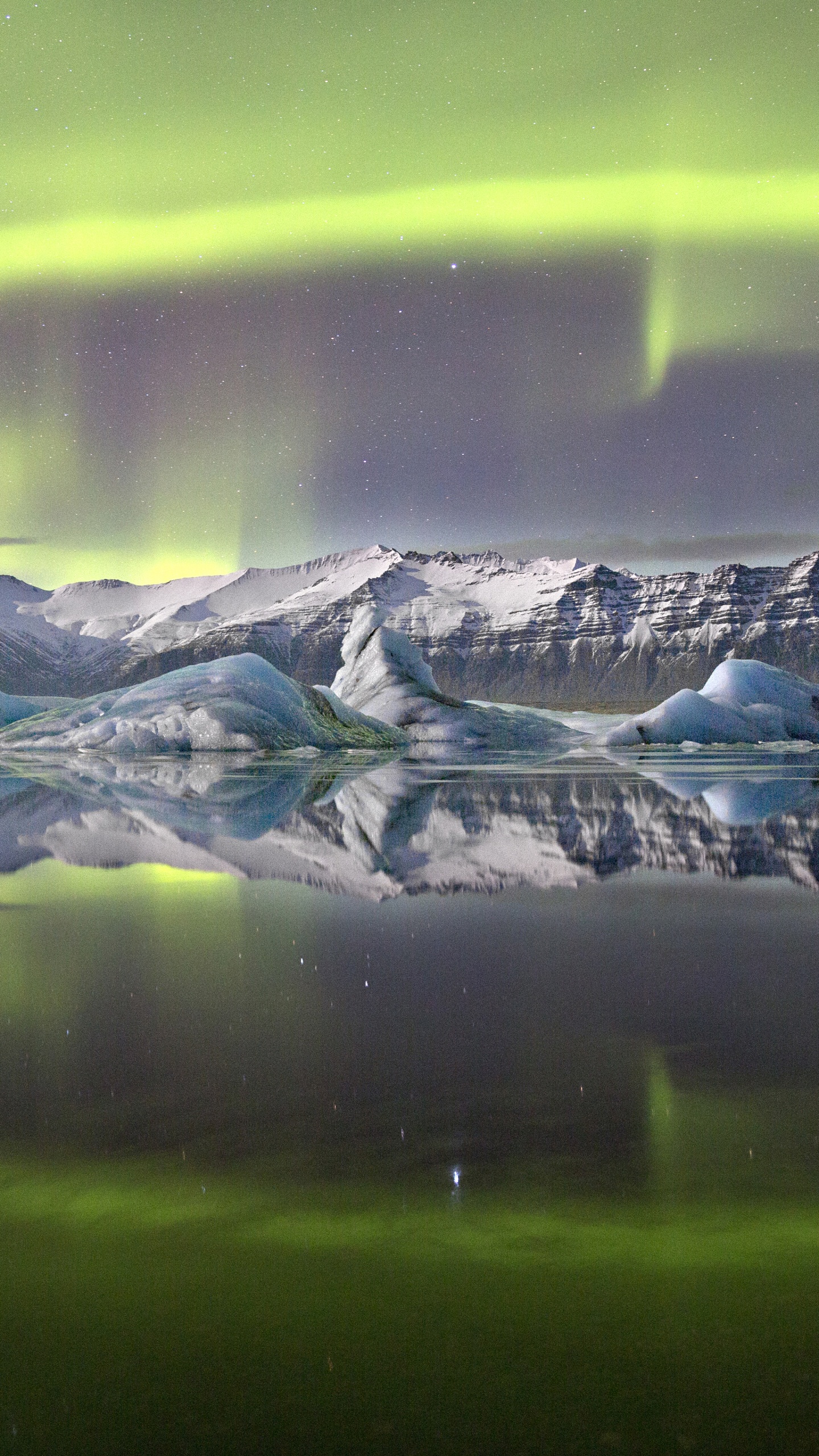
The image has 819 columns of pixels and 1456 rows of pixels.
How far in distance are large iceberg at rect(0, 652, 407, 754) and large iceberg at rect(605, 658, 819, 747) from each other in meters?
13.5

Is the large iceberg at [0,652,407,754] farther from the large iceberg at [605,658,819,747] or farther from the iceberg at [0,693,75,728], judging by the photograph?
the large iceberg at [605,658,819,747]

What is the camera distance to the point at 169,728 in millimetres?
47625

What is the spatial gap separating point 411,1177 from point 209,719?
44859mm

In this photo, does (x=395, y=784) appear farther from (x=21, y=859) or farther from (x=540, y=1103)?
(x=540, y=1103)

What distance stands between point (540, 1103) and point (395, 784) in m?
18.7

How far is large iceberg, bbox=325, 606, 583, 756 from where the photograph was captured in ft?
195

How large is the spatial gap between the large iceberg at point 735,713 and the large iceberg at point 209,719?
44.4 ft

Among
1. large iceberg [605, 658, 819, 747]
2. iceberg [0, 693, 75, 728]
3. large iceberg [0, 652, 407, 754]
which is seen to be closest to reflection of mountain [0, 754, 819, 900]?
large iceberg [0, 652, 407, 754]

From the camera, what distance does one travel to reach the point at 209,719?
46.7 metres

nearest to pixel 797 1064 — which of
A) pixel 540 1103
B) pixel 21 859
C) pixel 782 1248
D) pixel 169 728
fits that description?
pixel 540 1103

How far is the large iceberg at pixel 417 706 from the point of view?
195 feet

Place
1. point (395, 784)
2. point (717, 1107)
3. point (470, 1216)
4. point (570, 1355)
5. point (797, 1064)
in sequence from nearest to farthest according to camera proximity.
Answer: point (570, 1355), point (470, 1216), point (717, 1107), point (797, 1064), point (395, 784)

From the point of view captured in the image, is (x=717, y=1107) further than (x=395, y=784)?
No

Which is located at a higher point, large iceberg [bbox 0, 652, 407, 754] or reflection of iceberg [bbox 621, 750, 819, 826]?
large iceberg [bbox 0, 652, 407, 754]
